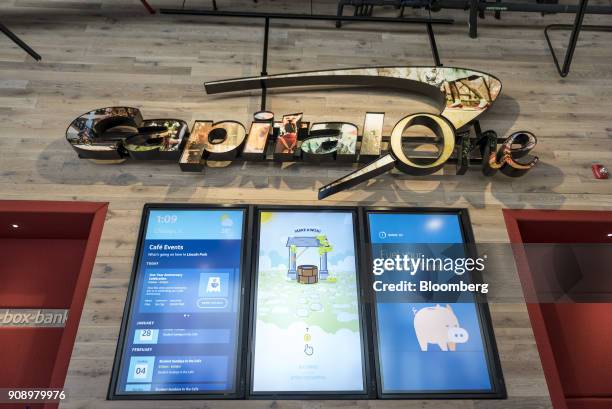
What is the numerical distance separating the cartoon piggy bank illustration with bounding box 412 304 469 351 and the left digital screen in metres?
1.49

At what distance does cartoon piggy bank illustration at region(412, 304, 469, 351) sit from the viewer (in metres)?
3.32

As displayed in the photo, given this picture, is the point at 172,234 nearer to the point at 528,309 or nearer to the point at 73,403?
the point at 73,403

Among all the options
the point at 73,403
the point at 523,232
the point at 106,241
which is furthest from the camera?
the point at 523,232

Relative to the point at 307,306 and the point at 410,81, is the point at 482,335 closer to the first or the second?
the point at 307,306

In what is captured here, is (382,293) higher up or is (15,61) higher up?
(15,61)

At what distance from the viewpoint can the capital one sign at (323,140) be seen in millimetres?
3896

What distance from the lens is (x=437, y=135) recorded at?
4105 mm

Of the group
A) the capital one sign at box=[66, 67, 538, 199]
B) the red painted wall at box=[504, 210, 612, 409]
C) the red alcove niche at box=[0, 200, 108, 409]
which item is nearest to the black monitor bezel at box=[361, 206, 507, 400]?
the capital one sign at box=[66, 67, 538, 199]

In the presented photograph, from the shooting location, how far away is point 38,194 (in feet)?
12.8

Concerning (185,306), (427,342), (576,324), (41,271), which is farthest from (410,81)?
(41,271)

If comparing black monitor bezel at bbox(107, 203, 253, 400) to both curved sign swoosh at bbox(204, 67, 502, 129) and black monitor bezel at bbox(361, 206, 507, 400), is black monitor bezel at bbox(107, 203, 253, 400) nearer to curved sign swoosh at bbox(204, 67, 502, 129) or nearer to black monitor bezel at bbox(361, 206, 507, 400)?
black monitor bezel at bbox(361, 206, 507, 400)

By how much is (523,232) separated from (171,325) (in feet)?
11.2

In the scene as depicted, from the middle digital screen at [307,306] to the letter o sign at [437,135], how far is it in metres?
0.70

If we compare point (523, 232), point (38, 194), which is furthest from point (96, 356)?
point (523, 232)
